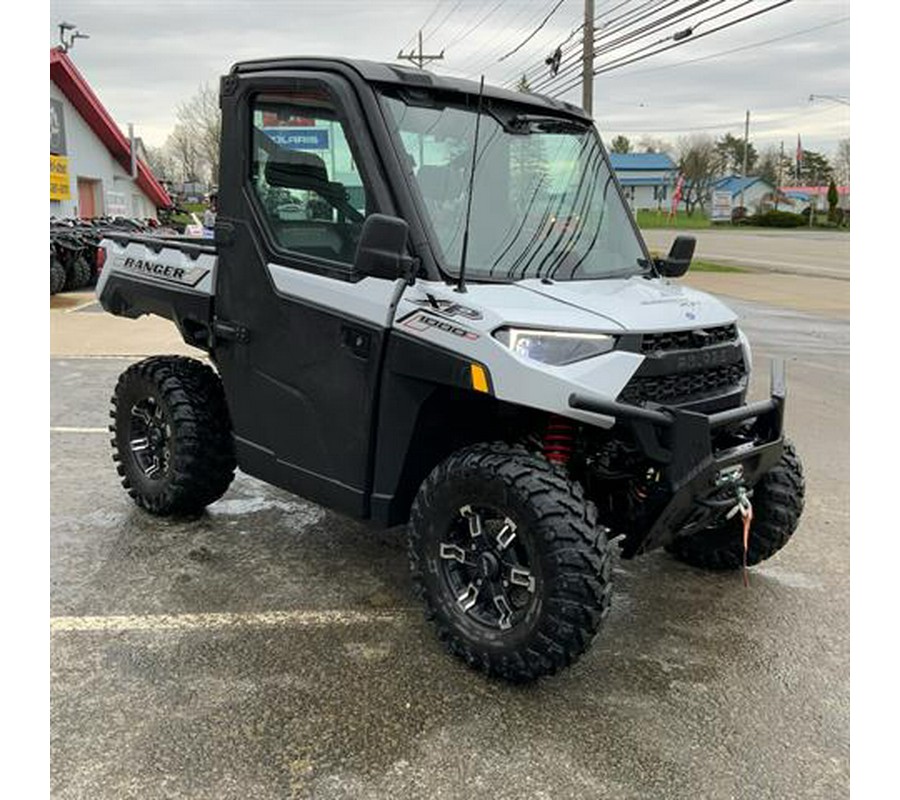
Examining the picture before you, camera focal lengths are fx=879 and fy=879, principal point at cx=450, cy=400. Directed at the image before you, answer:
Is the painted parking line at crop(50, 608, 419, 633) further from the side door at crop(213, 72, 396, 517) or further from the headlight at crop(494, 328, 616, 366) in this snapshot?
the headlight at crop(494, 328, 616, 366)

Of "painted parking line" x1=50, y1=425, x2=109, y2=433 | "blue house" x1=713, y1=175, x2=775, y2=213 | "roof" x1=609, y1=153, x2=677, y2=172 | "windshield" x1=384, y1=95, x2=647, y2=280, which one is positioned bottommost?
"painted parking line" x1=50, y1=425, x2=109, y2=433

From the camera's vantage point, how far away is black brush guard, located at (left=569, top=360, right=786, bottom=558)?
3156mm

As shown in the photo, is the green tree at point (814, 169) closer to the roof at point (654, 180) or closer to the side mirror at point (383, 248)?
the roof at point (654, 180)

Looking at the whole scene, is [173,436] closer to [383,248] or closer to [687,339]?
[383,248]

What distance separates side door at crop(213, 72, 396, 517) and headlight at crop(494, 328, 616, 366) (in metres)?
0.62

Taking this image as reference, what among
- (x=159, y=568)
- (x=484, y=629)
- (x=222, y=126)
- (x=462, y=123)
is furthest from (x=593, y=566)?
(x=222, y=126)

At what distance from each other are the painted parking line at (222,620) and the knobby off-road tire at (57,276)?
47.4ft

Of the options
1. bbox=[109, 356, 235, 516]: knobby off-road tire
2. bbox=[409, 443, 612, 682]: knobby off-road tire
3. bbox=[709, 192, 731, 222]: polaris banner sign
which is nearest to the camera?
bbox=[409, 443, 612, 682]: knobby off-road tire

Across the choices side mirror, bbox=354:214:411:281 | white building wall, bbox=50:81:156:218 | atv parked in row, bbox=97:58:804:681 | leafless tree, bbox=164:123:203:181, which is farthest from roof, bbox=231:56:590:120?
leafless tree, bbox=164:123:203:181

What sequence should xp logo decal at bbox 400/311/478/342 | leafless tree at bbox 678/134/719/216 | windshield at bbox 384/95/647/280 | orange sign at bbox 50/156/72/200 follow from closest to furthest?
xp logo decal at bbox 400/311/478/342 → windshield at bbox 384/95/647/280 → orange sign at bbox 50/156/72/200 → leafless tree at bbox 678/134/719/216

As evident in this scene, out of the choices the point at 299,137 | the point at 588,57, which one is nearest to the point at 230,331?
the point at 299,137

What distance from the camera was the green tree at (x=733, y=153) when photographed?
10444 centimetres

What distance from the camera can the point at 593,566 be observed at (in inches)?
124

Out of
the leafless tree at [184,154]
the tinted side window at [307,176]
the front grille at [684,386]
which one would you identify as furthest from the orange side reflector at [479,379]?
the leafless tree at [184,154]
